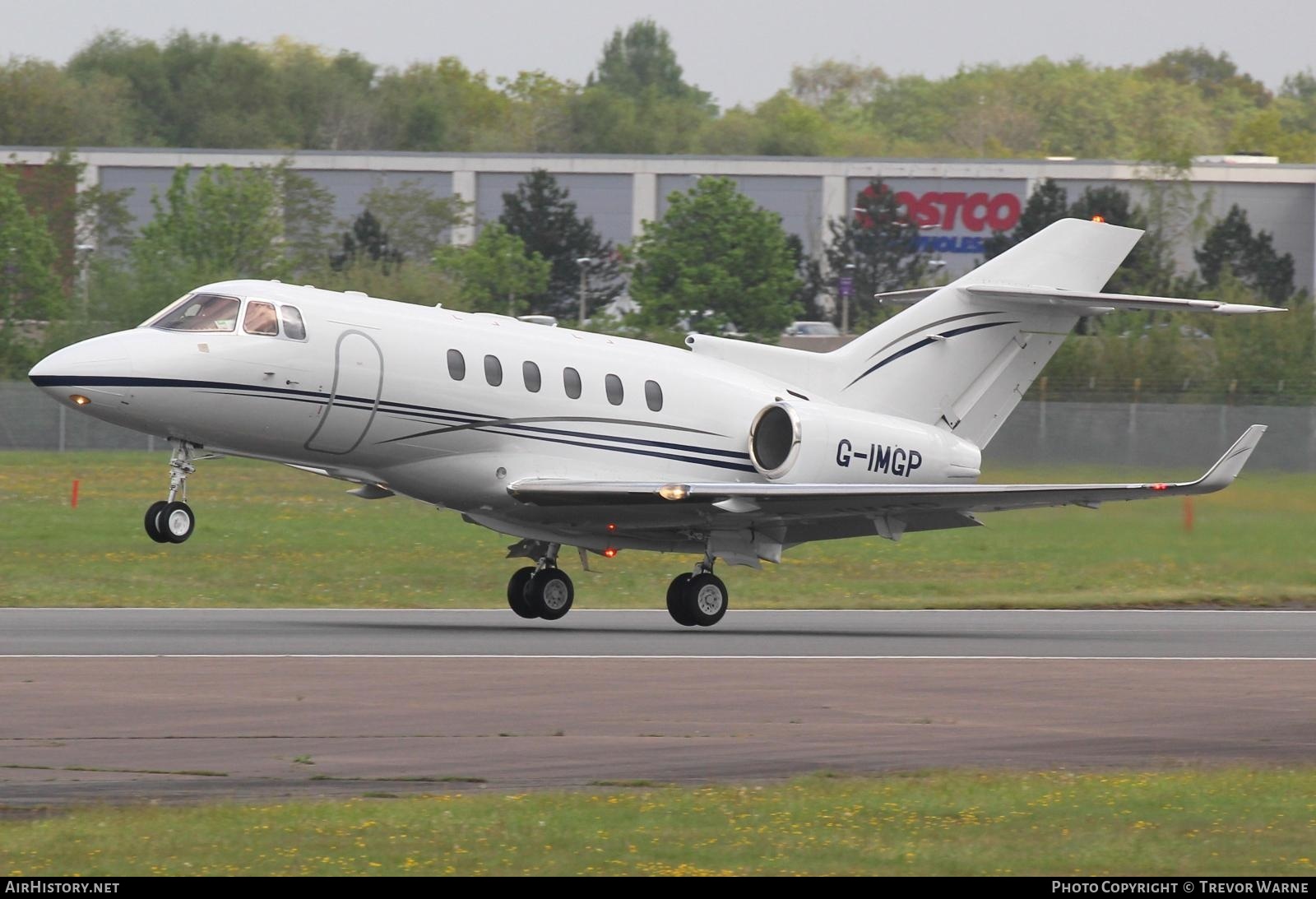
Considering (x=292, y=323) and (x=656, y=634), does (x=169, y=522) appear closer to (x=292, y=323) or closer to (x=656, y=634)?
(x=292, y=323)

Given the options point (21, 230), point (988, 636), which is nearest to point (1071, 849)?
point (988, 636)

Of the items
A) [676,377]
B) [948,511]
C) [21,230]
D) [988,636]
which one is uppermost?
[21,230]

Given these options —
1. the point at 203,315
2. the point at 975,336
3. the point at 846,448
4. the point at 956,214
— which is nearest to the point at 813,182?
the point at 956,214

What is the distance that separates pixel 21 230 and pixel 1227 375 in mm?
43351

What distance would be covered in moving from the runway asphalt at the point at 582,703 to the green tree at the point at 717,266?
56.9m

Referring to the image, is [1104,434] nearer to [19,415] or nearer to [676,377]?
[676,377]

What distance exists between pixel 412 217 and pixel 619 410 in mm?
68953

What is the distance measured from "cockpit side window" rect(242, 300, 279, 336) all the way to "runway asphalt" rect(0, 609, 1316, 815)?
331 centimetres

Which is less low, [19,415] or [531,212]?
[531,212]

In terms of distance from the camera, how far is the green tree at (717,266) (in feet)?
262

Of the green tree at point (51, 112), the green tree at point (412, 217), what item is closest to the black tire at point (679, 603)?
the green tree at point (412, 217)

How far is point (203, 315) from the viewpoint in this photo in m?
21.1

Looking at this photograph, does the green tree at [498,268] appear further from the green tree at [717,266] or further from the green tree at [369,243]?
the green tree at [717,266]

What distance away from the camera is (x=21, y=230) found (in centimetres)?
7144
